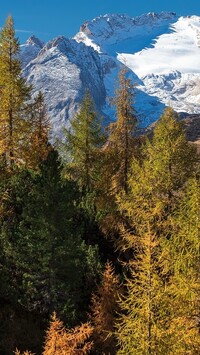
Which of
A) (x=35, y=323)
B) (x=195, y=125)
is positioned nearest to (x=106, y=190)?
(x=35, y=323)

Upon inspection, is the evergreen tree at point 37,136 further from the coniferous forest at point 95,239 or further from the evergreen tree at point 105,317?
the evergreen tree at point 105,317

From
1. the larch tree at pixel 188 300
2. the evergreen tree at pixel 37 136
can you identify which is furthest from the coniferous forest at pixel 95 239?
the evergreen tree at pixel 37 136

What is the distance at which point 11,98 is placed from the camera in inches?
1077

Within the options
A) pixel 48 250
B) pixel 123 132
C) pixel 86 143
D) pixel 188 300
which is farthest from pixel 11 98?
pixel 188 300

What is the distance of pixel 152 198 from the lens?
74.9 ft

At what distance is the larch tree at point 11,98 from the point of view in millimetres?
27219

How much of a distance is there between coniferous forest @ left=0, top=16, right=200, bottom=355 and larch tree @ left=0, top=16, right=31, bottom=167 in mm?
71

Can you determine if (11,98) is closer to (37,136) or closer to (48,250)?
(37,136)

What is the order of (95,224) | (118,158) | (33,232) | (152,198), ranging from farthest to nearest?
(95,224)
(118,158)
(152,198)
(33,232)

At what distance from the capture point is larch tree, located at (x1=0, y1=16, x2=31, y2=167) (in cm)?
2722

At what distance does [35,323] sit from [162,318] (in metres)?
10.0

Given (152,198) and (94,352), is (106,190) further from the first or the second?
(94,352)

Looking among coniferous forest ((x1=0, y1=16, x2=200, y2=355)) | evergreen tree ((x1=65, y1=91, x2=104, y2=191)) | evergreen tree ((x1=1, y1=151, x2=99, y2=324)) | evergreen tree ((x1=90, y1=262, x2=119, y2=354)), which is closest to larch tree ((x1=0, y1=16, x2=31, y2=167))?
coniferous forest ((x1=0, y1=16, x2=200, y2=355))

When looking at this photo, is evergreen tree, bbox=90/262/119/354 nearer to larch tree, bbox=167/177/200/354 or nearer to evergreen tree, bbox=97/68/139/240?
evergreen tree, bbox=97/68/139/240
